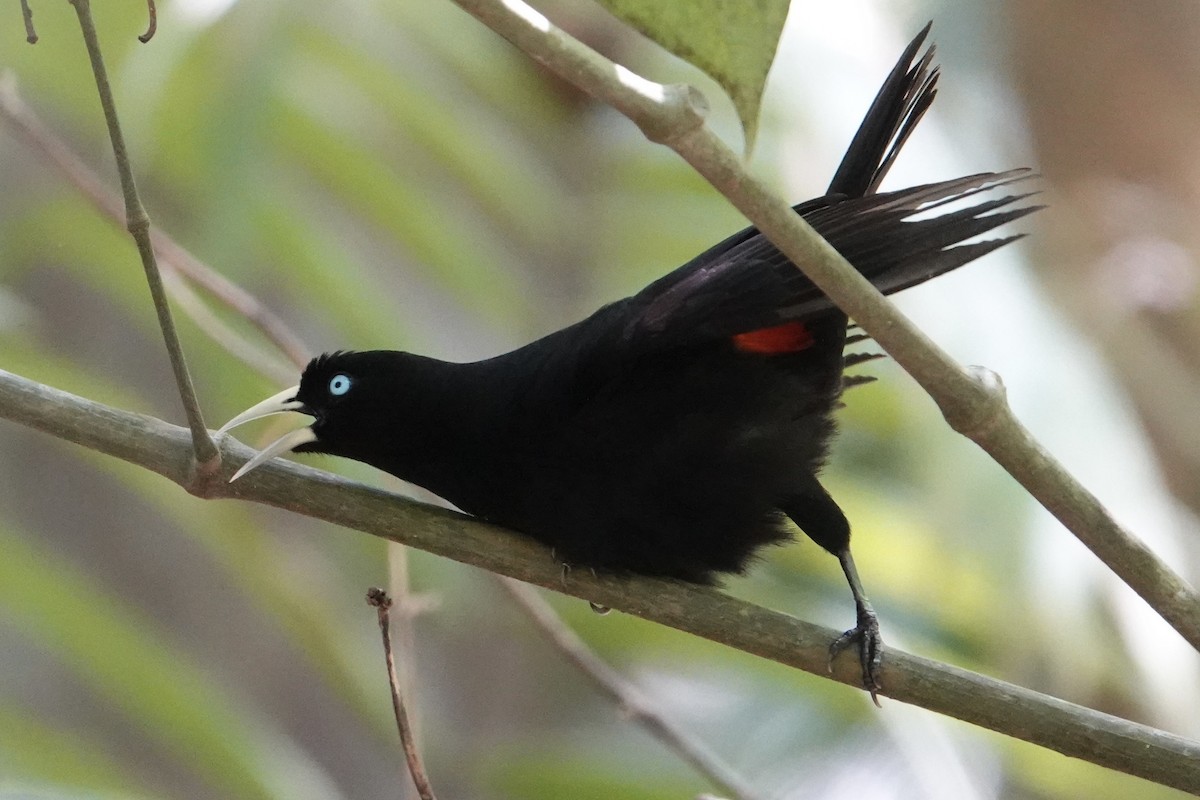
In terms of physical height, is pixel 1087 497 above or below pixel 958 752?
below

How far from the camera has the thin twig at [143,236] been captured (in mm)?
1153

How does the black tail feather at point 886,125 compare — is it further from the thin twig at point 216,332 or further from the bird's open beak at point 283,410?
the thin twig at point 216,332

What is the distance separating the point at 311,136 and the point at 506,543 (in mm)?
1370

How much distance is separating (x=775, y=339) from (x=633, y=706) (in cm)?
72

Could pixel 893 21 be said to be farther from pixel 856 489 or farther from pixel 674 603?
pixel 674 603

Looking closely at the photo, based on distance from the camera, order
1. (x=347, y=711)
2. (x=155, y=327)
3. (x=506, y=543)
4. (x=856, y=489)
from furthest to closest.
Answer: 1. (x=347, y=711)
2. (x=155, y=327)
3. (x=856, y=489)
4. (x=506, y=543)

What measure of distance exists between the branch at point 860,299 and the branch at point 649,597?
7.4 inches

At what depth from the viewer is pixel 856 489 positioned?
2.98m

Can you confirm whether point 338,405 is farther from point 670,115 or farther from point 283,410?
point 670,115

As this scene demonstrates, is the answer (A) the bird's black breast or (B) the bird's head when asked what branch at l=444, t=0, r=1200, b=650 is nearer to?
(A) the bird's black breast

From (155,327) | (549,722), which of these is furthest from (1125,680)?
(155,327)

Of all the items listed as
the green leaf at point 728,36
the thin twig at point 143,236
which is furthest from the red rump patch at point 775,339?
the green leaf at point 728,36

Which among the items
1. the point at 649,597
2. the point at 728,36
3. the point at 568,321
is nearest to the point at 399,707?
the point at 649,597

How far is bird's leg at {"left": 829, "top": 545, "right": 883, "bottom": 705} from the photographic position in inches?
63.0
